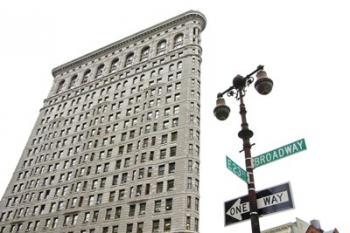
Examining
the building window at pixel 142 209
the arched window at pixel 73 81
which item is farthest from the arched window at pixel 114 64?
the building window at pixel 142 209

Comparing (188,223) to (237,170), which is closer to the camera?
(237,170)

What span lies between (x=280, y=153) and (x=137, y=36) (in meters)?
79.3

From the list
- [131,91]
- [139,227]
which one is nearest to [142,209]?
[139,227]

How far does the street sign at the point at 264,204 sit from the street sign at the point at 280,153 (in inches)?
35.6

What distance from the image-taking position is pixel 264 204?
9086mm

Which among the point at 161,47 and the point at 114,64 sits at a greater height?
the point at 114,64

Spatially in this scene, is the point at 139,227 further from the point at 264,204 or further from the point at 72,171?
the point at 264,204

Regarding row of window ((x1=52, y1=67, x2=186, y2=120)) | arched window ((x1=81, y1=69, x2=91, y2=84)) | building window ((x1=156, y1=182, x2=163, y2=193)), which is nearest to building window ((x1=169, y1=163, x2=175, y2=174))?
building window ((x1=156, y1=182, x2=163, y2=193))

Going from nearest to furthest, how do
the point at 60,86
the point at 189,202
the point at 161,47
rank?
the point at 189,202 → the point at 161,47 → the point at 60,86

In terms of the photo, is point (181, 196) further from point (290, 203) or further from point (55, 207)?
point (290, 203)

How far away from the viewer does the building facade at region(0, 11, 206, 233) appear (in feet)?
165

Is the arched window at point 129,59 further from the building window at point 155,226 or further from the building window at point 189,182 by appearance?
the building window at point 155,226

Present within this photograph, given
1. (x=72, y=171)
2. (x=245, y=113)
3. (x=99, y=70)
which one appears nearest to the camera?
(x=245, y=113)

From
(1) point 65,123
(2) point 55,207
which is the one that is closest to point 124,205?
(2) point 55,207
